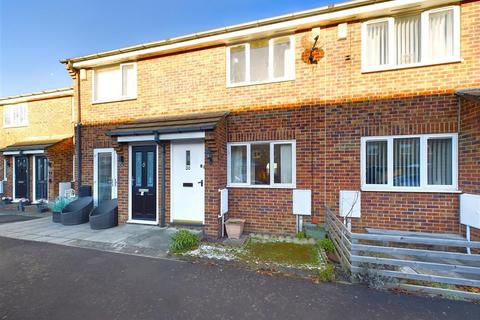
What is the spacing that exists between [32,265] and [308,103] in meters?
7.06

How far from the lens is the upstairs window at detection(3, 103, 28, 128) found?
12047 millimetres

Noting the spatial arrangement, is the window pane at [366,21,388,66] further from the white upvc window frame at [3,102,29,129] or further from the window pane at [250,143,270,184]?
the white upvc window frame at [3,102,29,129]

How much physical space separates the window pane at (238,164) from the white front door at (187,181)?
0.87 metres

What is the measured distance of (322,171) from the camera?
20.1ft

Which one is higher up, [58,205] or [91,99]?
[91,99]

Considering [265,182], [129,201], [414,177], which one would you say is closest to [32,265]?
[129,201]

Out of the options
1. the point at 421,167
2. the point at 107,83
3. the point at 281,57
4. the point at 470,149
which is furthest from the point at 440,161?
the point at 107,83

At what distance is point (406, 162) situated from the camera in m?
5.67

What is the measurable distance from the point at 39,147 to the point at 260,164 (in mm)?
9666

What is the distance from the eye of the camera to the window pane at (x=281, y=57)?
650 centimetres

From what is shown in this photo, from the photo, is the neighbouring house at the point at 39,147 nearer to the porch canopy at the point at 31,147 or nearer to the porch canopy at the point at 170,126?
the porch canopy at the point at 31,147

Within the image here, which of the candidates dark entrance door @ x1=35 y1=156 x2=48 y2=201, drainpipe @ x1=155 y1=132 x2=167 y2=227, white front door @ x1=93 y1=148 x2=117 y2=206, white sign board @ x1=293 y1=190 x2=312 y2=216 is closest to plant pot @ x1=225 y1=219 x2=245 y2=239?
white sign board @ x1=293 y1=190 x2=312 y2=216

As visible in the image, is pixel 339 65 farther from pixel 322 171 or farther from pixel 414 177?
pixel 414 177

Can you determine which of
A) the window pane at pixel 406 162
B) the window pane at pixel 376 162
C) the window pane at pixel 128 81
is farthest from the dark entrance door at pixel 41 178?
the window pane at pixel 406 162
